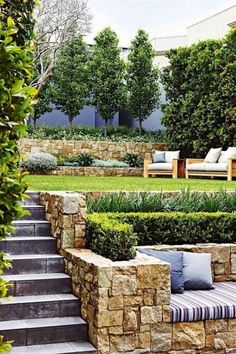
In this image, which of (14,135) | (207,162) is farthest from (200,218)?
(207,162)

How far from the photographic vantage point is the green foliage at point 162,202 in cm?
716

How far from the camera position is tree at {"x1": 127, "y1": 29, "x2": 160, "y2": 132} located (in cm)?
1888

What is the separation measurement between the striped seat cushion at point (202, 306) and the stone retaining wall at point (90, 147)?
1105 centimetres

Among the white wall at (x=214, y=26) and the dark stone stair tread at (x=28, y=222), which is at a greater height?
the white wall at (x=214, y=26)

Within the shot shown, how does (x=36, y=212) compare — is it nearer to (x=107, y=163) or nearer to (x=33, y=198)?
(x=33, y=198)

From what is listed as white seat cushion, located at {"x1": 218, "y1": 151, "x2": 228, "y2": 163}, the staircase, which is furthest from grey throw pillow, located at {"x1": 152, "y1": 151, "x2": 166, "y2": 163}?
the staircase

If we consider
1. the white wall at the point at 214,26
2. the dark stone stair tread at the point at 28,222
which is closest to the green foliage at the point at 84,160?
the white wall at the point at 214,26

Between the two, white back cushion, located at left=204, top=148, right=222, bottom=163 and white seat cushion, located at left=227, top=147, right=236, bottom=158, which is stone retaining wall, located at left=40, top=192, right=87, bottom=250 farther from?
white back cushion, located at left=204, top=148, right=222, bottom=163

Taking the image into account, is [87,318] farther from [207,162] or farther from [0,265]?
[207,162]

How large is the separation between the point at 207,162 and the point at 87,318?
10.0m

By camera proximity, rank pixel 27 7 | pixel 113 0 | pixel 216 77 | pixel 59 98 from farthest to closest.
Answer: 1. pixel 113 0
2. pixel 59 98
3. pixel 216 77
4. pixel 27 7

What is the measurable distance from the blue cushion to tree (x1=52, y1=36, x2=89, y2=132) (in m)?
13.2

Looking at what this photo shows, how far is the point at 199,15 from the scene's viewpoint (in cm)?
2336

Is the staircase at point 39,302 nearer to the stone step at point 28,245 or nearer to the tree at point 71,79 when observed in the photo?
the stone step at point 28,245
